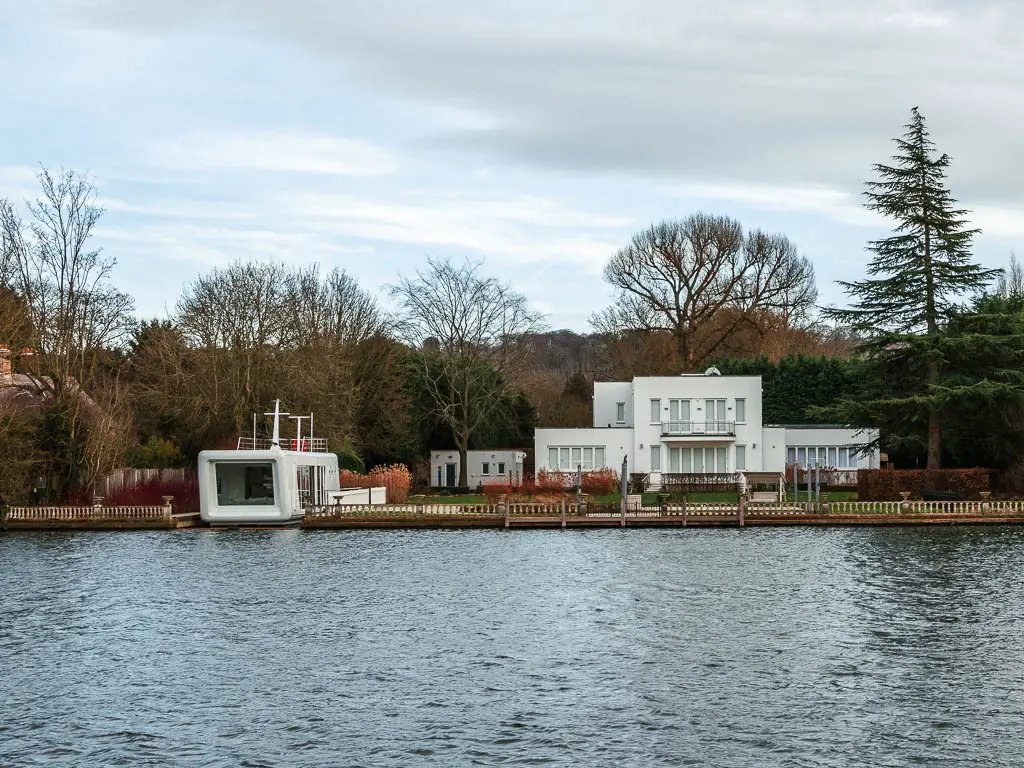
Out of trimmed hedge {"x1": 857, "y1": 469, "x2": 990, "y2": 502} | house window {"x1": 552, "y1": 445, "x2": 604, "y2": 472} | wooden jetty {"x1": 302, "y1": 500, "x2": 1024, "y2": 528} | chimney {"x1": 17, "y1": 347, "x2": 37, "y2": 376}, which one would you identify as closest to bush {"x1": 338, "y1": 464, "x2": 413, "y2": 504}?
house window {"x1": 552, "y1": 445, "x2": 604, "y2": 472}

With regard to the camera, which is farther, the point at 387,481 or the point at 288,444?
the point at 387,481

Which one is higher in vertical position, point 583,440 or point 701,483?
point 583,440

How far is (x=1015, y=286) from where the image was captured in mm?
81562

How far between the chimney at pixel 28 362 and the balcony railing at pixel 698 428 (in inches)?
1248

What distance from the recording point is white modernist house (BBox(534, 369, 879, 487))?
6575 centimetres

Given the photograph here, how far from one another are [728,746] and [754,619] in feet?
30.6

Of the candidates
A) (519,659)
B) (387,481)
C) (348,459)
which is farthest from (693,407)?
(519,659)

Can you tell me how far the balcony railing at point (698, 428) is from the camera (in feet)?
216

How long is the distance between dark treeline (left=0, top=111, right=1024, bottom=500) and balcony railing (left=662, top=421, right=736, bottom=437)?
5617mm

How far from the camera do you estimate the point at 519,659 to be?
21094 millimetres

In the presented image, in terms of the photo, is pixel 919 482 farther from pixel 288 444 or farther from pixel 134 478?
pixel 134 478

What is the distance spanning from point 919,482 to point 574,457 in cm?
2022

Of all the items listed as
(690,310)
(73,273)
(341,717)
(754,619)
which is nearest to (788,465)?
(690,310)

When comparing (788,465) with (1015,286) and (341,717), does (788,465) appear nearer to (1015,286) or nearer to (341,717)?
(1015,286)
